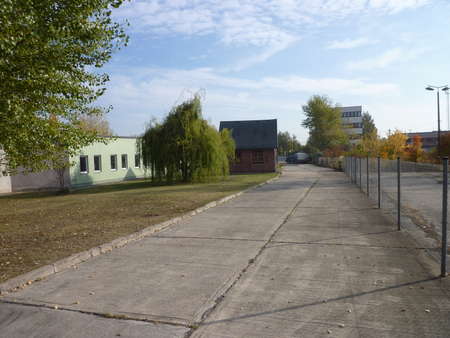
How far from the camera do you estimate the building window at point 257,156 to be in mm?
42906

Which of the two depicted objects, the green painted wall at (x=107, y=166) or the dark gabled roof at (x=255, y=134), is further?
the dark gabled roof at (x=255, y=134)

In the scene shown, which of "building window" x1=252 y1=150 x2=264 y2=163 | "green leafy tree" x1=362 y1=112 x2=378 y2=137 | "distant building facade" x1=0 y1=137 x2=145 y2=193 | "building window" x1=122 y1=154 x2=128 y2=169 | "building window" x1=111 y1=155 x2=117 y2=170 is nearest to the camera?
"distant building facade" x1=0 y1=137 x2=145 y2=193

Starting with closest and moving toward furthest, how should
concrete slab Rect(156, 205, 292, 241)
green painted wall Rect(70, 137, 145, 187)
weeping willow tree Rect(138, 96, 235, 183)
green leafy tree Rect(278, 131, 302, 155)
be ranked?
concrete slab Rect(156, 205, 292, 241)
weeping willow tree Rect(138, 96, 235, 183)
green painted wall Rect(70, 137, 145, 187)
green leafy tree Rect(278, 131, 302, 155)

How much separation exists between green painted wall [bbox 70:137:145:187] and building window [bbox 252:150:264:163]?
12508mm

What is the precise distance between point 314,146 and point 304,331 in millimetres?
88282

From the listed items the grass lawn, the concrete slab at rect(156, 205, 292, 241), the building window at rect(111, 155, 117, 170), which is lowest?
the concrete slab at rect(156, 205, 292, 241)

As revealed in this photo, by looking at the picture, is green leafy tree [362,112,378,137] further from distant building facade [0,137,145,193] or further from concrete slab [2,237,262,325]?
concrete slab [2,237,262,325]

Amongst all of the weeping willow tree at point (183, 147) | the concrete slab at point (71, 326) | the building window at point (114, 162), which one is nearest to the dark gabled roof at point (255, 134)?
the building window at point (114, 162)

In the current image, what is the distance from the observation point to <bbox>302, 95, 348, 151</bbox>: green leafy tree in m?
86.3

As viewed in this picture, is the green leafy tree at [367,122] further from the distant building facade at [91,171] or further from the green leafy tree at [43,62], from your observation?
the green leafy tree at [43,62]

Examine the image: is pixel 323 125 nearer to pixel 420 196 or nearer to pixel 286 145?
pixel 286 145

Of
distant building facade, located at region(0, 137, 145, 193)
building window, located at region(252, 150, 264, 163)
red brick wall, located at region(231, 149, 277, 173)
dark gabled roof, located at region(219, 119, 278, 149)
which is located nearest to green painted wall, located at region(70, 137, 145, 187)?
distant building facade, located at region(0, 137, 145, 193)

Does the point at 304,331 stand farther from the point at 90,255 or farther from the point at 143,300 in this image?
the point at 90,255

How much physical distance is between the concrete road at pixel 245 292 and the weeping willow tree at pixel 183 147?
57.2 feet
